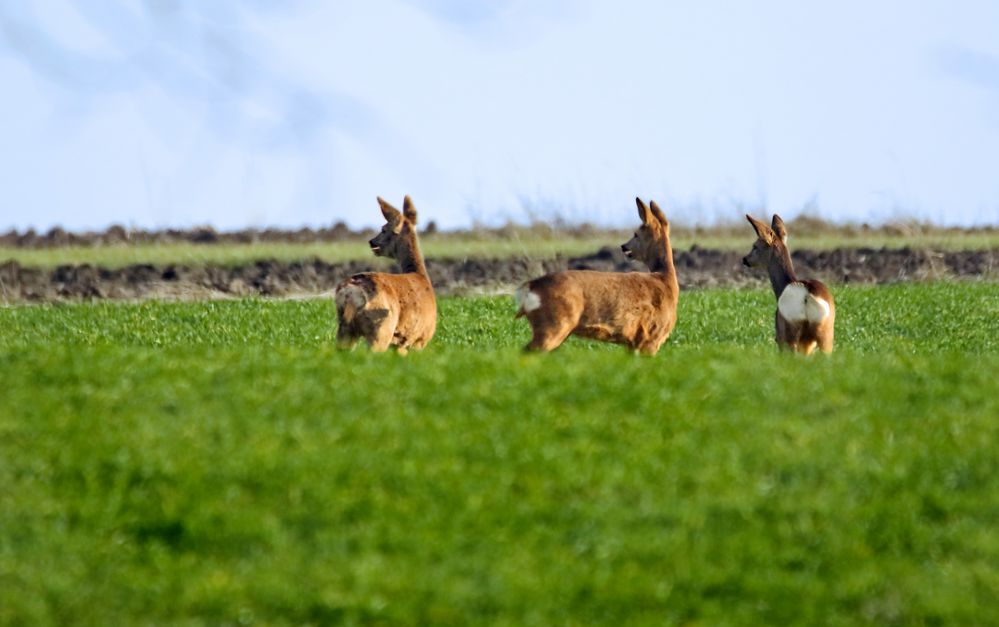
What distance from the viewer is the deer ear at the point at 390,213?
17578mm

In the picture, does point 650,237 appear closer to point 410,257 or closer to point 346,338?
point 410,257

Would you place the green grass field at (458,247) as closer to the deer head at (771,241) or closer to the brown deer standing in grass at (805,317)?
the deer head at (771,241)

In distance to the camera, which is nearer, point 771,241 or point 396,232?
Result: point 396,232

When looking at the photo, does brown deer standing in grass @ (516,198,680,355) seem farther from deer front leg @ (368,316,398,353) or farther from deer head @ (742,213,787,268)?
deer head @ (742,213,787,268)

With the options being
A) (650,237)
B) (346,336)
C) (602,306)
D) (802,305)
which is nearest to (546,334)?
(602,306)

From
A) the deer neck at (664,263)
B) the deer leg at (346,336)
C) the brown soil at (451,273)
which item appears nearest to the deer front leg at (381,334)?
the deer leg at (346,336)

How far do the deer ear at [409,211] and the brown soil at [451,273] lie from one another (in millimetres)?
12642

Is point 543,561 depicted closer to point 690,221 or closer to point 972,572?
point 972,572

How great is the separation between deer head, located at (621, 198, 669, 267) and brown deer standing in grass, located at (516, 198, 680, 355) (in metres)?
0.23

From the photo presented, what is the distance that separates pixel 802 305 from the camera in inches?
611

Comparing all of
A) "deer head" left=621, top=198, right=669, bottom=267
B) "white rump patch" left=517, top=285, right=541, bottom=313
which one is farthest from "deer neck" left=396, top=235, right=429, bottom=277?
"deer head" left=621, top=198, right=669, bottom=267

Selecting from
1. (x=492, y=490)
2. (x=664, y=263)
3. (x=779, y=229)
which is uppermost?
(x=779, y=229)

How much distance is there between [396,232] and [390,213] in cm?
29

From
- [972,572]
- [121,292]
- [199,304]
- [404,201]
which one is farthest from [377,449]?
[121,292]
